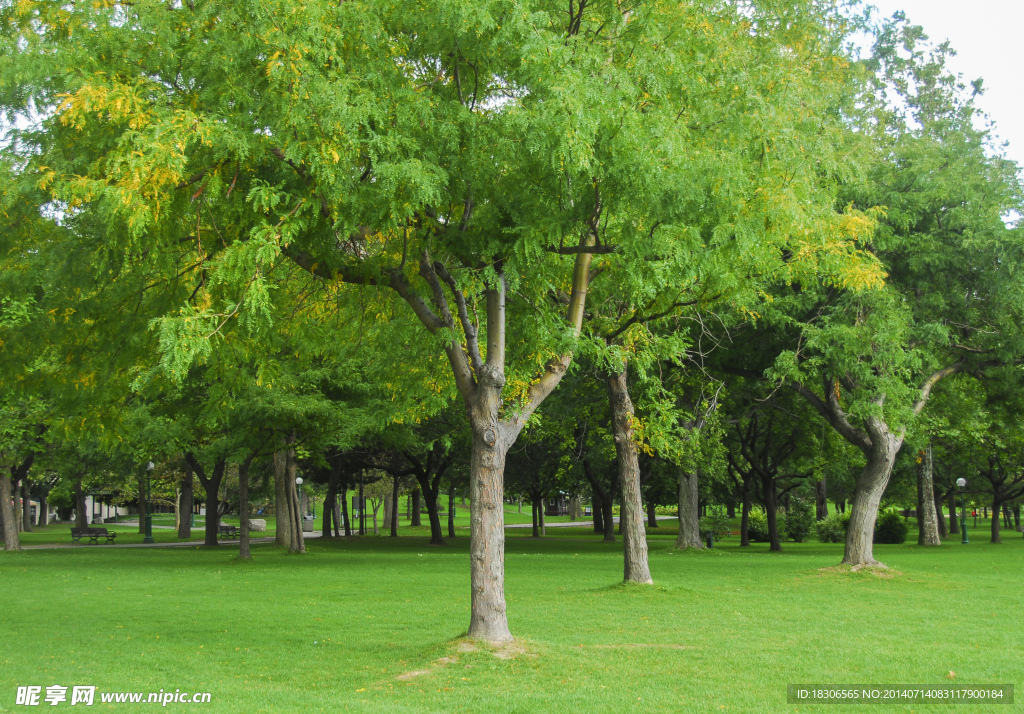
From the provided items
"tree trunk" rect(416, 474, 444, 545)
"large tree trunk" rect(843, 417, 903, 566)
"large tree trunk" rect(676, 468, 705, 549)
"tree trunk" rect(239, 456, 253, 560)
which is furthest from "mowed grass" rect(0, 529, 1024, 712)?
"tree trunk" rect(416, 474, 444, 545)

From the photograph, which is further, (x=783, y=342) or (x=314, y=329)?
(x=783, y=342)

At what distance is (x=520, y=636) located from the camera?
11.2 m

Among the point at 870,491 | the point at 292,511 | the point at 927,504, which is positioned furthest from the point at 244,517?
the point at 927,504

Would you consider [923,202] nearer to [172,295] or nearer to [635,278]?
[635,278]

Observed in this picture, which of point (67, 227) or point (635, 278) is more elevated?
point (67, 227)

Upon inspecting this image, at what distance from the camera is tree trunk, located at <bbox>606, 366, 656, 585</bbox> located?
672 inches

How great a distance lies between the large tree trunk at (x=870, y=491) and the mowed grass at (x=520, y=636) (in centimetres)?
90

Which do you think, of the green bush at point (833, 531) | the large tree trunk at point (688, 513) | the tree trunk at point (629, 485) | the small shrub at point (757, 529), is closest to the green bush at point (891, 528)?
the green bush at point (833, 531)

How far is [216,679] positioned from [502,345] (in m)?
4.79

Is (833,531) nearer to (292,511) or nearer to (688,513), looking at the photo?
(688,513)

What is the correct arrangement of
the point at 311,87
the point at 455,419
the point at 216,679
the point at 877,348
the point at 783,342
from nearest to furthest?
1. the point at 311,87
2. the point at 216,679
3. the point at 877,348
4. the point at 783,342
5. the point at 455,419

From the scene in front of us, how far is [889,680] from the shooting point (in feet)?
28.0

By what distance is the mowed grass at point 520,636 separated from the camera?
8266 millimetres

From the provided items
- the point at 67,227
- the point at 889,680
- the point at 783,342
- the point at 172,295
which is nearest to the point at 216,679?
the point at 172,295
